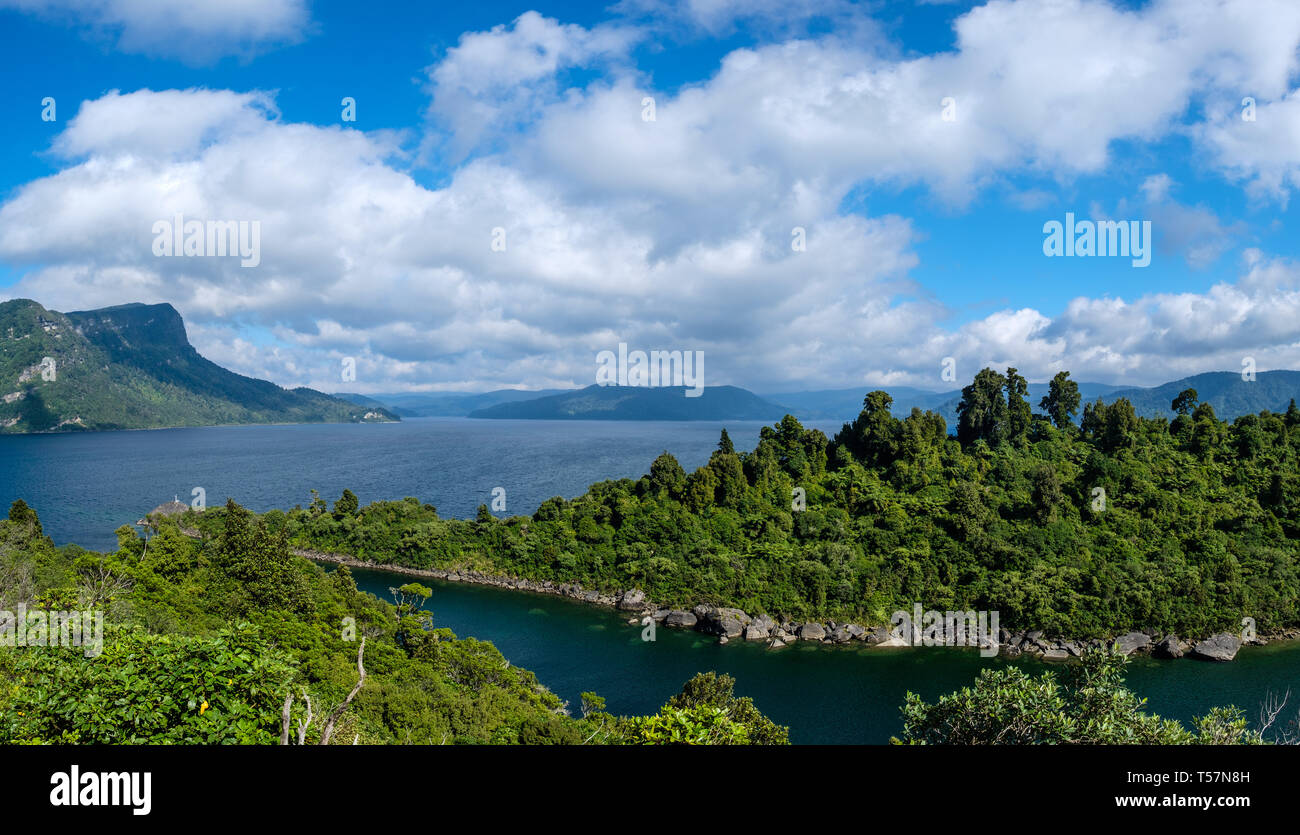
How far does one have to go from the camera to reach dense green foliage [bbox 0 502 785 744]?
8516 millimetres

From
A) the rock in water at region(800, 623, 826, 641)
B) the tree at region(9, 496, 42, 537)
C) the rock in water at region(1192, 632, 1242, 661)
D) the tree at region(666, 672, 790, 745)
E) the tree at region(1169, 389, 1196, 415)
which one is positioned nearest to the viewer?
the tree at region(666, 672, 790, 745)

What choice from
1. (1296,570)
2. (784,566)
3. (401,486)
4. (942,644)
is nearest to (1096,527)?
(1296,570)

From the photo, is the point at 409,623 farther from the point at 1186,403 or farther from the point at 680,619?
the point at 1186,403

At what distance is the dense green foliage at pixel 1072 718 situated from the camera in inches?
478

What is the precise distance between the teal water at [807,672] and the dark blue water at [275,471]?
126 feet

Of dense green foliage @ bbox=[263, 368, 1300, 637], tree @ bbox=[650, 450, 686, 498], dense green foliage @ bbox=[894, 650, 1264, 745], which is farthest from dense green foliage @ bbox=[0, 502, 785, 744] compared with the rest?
tree @ bbox=[650, 450, 686, 498]

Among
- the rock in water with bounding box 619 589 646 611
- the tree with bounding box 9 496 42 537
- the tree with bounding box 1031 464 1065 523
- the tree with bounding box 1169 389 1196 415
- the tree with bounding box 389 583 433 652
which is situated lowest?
the rock in water with bounding box 619 589 646 611

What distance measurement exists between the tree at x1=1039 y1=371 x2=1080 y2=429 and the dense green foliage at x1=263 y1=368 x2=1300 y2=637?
0.20 m

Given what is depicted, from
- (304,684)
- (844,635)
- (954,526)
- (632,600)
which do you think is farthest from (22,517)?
(954,526)

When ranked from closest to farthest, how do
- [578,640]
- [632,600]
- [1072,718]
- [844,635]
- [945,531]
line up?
[1072,718] < [844,635] < [578,640] < [632,600] < [945,531]

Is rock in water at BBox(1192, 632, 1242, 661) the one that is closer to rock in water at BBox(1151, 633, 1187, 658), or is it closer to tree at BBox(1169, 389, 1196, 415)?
rock in water at BBox(1151, 633, 1187, 658)

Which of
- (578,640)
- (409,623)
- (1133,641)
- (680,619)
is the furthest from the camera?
(680,619)

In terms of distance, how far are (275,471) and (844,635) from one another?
10962cm

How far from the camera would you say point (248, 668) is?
9.03 meters
